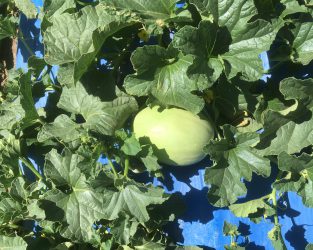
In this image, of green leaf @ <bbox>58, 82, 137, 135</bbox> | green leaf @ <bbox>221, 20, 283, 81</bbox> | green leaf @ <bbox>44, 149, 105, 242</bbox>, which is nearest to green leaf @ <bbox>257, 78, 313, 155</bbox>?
green leaf @ <bbox>221, 20, 283, 81</bbox>

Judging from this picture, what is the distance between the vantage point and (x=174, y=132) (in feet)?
6.69

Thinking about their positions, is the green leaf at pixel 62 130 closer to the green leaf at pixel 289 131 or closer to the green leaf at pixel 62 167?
the green leaf at pixel 62 167

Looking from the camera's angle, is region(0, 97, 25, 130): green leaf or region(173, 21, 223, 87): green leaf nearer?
region(173, 21, 223, 87): green leaf

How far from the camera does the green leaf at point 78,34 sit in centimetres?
193

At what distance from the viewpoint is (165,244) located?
2.20 meters

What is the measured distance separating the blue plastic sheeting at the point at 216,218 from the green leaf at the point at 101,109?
1.15 ft

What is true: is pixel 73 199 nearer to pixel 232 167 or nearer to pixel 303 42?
pixel 232 167

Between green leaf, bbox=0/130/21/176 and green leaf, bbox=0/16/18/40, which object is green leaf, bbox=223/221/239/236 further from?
green leaf, bbox=0/16/18/40

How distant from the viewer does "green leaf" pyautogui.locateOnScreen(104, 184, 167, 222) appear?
1.99 meters

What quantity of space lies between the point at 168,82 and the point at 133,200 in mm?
493

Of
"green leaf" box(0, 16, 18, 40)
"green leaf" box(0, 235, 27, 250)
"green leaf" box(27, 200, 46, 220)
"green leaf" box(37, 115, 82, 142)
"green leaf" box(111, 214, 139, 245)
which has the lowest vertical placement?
"green leaf" box(0, 235, 27, 250)

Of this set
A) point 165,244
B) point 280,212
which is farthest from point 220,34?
point 165,244

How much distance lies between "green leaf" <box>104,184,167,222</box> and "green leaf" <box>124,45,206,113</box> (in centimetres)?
37

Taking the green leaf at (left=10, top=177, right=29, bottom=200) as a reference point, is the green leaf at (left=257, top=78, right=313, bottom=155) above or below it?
above
